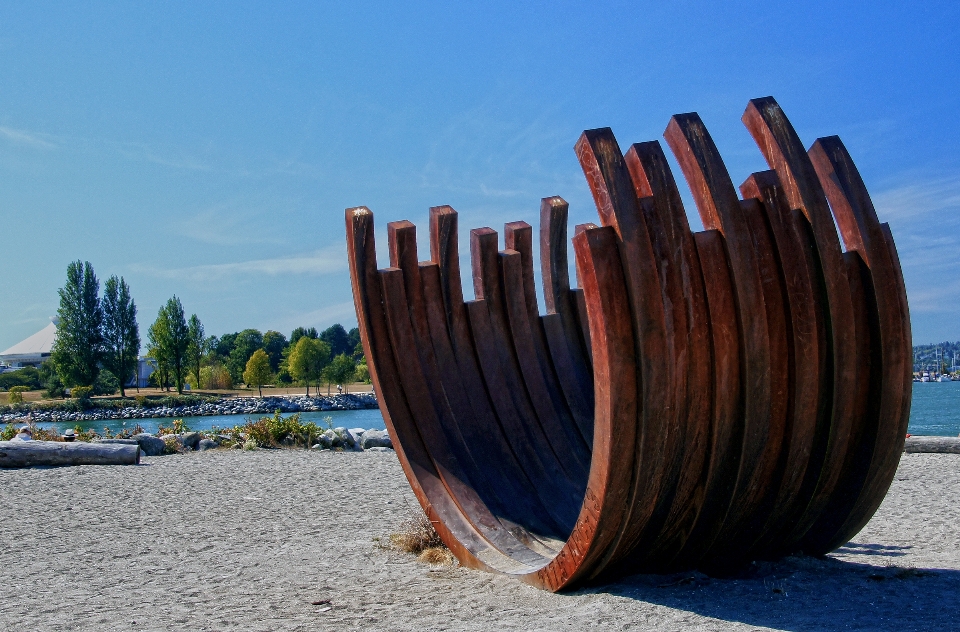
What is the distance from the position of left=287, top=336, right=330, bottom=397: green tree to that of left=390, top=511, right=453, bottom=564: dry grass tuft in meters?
59.1

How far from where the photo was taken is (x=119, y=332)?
52.3m

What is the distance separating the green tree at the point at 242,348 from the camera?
82375mm

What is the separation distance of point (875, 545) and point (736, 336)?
3.13 m

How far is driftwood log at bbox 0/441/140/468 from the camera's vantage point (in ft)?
37.8

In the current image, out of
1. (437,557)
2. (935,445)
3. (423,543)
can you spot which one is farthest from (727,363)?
(935,445)

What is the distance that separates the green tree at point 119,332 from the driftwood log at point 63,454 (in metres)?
43.3

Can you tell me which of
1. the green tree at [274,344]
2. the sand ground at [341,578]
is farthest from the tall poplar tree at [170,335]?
the sand ground at [341,578]

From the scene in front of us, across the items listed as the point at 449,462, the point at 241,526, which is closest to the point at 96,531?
the point at 241,526

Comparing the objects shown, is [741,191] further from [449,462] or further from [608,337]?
[449,462]

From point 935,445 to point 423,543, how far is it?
1002cm

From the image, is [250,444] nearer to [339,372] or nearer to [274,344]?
[339,372]

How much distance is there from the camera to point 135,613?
4.32 metres

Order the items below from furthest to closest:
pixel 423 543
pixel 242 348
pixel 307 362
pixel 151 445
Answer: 1. pixel 242 348
2. pixel 307 362
3. pixel 151 445
4. pixel 423 543

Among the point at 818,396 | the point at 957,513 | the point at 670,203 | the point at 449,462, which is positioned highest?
the point at 670,203
